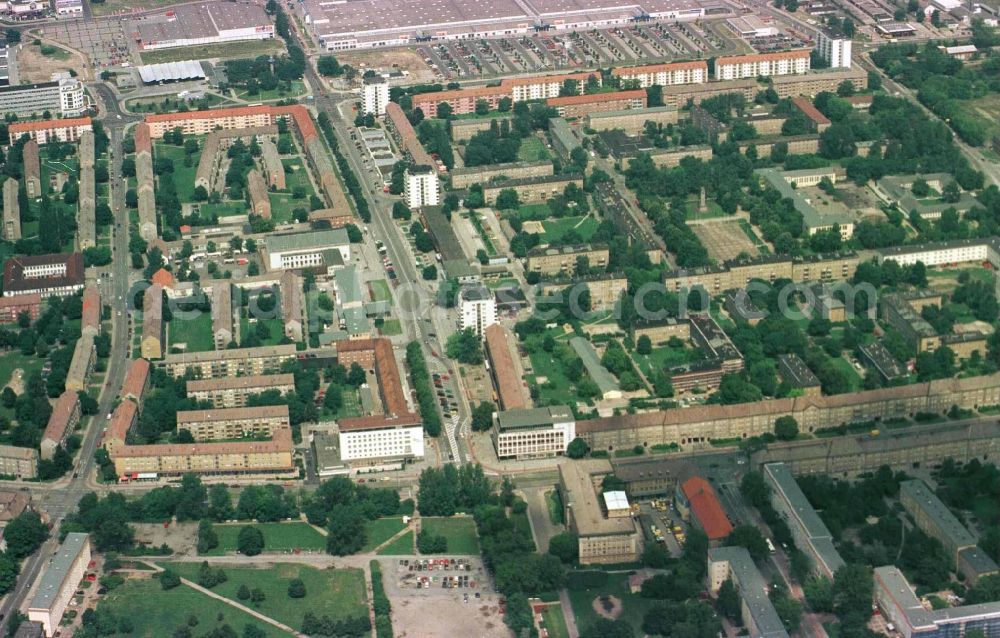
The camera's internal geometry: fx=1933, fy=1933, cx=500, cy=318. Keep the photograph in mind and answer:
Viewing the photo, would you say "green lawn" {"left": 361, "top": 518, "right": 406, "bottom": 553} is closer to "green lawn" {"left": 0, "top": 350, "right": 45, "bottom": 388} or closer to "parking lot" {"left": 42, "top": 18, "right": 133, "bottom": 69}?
"green lawn" {"left": 0, "top": 350, "right": 45, "bottom": 388}

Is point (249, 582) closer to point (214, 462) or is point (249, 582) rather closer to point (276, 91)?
point (214, 462)

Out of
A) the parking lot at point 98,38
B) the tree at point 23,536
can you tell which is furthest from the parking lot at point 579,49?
the tree at point 23,536

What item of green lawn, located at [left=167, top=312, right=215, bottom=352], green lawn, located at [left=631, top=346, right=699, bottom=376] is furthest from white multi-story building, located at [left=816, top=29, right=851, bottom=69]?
green lawn, located at [left=167, top=312, right=215, bottom=352]

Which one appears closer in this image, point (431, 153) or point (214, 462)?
point (214, 462)

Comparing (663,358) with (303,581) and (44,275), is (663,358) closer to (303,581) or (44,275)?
(303,581)

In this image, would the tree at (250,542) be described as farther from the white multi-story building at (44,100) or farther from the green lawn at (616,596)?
the white multi-story building at (44,100)

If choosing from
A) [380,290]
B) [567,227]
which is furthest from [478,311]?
[567,227]

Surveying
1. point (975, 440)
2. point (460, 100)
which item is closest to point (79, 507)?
point (975, 440)
